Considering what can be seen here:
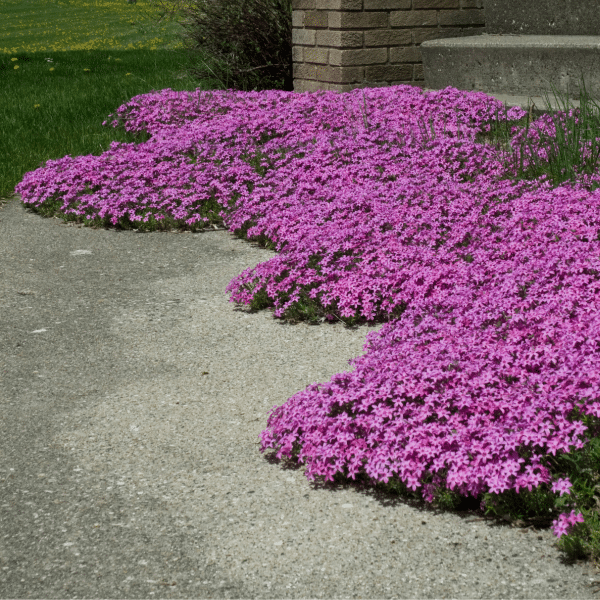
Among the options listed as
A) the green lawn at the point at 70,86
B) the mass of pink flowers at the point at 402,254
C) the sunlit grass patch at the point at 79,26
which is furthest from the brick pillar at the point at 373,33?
the sunlit grass patch at the point at 79,26

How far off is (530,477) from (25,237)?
16.6 ft

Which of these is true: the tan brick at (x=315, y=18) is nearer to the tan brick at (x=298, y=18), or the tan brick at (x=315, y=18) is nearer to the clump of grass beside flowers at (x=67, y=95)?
the tan brick at (x=298, y=18)

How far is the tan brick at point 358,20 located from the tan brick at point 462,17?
72 cm

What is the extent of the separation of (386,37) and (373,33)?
0.59ft

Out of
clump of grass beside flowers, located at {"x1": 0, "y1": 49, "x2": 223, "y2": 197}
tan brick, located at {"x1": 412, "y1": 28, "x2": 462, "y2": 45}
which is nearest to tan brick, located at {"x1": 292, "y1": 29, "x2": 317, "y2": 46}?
tan brick, located at {"x1": 412, "y1": 28, "x2": 462, "y2": 45}

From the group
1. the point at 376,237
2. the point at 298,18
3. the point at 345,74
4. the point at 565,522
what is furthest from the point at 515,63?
the point at 565,522

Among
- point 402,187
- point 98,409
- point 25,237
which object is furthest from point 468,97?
point 98,409

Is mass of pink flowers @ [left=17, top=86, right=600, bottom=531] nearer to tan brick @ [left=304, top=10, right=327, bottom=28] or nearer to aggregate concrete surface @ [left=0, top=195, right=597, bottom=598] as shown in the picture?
aggregate concrete surface @ [left=0, top=195, right=597, bottom=598]

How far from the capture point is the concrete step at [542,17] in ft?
28.2

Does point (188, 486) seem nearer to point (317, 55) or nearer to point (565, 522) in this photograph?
point (565, 522)

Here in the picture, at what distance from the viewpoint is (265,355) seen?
446cm

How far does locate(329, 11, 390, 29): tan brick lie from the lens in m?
9.01

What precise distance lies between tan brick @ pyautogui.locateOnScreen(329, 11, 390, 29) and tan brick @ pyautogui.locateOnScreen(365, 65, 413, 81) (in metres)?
0.45

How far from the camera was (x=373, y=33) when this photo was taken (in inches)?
362
